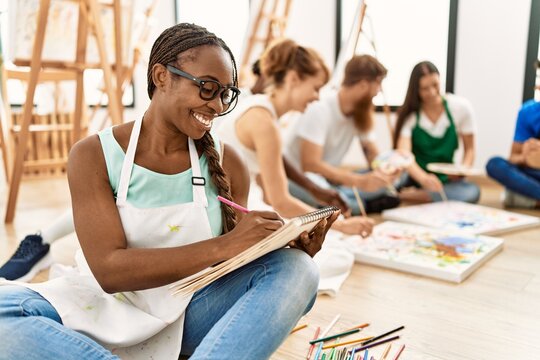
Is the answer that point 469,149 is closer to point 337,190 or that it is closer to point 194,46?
point 337,190

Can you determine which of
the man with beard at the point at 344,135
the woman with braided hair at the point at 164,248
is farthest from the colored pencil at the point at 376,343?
the man with beard at the point at 344,135

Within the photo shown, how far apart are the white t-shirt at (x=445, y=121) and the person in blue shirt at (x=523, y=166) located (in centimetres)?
25

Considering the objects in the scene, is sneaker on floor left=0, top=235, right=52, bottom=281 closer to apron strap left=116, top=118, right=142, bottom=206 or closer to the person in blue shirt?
apron strap left=116, top=118, right=142, bottom=206

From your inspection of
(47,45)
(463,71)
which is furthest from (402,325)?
(463,71)

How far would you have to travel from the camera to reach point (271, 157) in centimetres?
183

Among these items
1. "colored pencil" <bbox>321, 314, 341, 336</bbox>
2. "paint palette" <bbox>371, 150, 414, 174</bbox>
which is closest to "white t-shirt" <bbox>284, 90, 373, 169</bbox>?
"paint palette" <bbox>371, 150, 414, 174</bbox>

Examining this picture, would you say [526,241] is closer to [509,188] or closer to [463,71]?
[509,188]

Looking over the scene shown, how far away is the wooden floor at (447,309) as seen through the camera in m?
1.36

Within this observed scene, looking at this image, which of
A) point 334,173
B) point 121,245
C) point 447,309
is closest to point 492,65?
point 334,173

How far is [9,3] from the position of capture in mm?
2467

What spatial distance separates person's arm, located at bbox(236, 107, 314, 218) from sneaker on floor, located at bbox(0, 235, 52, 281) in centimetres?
86

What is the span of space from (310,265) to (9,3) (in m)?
2.15

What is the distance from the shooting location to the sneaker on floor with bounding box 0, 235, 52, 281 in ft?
5.88

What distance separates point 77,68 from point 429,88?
1848 millimetres
